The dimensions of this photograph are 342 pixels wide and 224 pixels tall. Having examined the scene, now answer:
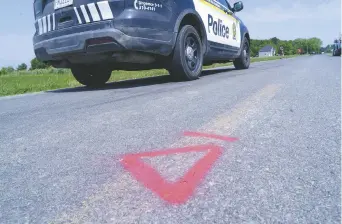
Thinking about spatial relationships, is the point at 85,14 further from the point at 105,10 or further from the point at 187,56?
the point at 187,56

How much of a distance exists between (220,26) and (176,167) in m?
5.44

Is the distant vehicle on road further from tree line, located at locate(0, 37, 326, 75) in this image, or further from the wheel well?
tree line, located at locate(0, 37, 326, 75)

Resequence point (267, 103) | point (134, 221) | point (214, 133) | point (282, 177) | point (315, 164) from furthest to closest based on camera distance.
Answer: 1. point (267, 103)
2. point (214, 133)
3. point (315, 164)
4. point (282, 177)
5. point (134, 221)

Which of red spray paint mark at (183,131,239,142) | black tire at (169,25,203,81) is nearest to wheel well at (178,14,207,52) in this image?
black tire at (169,25,203,81)

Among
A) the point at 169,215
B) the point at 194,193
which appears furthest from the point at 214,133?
the point at 169,215

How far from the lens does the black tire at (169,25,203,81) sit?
458 centimetres

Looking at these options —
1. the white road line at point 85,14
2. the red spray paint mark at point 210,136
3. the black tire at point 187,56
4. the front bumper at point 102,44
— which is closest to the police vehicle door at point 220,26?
the black tire at point 187,56

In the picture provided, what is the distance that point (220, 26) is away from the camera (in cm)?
627

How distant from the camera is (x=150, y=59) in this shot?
430 cm

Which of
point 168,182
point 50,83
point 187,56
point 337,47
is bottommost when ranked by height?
point 168,182

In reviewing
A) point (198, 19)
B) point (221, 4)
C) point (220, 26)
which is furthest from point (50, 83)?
point (221, 4)

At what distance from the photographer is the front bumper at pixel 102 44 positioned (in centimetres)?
379

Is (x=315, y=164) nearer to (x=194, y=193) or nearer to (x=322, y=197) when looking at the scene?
(x=322, y=197)

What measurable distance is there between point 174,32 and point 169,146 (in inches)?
123
